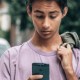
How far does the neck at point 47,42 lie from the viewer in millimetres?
5051

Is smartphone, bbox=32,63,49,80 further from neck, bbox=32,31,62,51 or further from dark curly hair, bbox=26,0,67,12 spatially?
dark curly hair, bbox=26,0,67,12

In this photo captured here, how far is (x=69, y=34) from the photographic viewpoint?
5219mm

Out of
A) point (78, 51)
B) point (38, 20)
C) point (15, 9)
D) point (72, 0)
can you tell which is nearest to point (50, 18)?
point (38, 20)

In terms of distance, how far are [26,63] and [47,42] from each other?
0.95 ft

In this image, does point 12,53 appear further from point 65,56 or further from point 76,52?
point 76,52

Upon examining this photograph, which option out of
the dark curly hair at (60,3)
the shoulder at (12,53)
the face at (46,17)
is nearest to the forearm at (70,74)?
the face at (46,17)

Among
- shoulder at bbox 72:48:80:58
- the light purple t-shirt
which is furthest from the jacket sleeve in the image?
shoulder at bbox 72:48:80:58

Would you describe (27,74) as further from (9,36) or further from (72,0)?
(9,36)

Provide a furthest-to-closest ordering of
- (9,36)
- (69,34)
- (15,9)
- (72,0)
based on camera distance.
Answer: (9,36) → (15,9) → (72,0) → (69,34)

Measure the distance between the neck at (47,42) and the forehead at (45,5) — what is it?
10.4 inches

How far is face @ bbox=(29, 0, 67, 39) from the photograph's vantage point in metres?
4.88

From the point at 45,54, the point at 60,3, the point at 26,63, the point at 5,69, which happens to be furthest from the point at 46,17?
the point at 5,69

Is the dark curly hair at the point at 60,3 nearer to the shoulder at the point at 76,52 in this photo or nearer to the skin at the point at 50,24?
the skin at the point at 50,24

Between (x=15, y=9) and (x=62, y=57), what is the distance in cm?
1528
